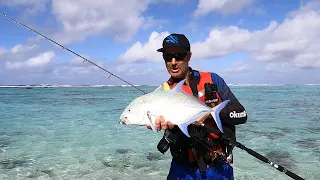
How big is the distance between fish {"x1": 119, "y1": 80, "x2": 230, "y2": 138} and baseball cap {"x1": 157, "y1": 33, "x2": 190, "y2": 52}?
0.64 meters

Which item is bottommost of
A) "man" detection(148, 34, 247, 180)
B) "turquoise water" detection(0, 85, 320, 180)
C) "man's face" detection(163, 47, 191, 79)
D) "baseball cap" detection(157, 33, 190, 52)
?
"turquoise water" detection(0, 85, 320, 180)

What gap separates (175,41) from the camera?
13.1 feet

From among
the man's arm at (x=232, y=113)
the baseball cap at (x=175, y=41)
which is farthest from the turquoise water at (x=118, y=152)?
the baseball cap at (x=175, y=41)

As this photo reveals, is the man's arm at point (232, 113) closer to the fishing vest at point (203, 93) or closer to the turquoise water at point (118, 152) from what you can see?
the fishing vest at point (203, 93)

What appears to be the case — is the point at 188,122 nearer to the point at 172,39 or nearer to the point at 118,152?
the point at 172,39

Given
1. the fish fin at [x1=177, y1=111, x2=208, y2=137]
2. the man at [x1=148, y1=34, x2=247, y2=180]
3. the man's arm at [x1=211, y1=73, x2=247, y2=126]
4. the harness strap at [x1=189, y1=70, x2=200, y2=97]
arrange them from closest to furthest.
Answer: the fish fin at [x1=177, y1=111, x2=208, y2=137] → the man's arm at [x1=211, y1=73, x2=247, y2=126] → the man at [x1=148, y1=34, x2=247, y2=180] → the harness strap at [x1=189, y1=70, x2=200, y2=97]

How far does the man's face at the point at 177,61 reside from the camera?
158 inches

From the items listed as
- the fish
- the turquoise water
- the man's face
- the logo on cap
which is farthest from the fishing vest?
the turquoise water

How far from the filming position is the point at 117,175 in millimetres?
10414

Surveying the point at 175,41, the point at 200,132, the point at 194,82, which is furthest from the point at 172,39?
the point at 200,132

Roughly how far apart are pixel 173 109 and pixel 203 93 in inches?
25.7

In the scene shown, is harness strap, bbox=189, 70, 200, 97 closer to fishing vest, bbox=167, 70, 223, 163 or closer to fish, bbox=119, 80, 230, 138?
fishing vest, bbox=167, 70, 223, 163

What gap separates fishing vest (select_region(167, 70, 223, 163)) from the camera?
3.95m

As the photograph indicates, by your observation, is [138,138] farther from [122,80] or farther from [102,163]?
[122,80]
